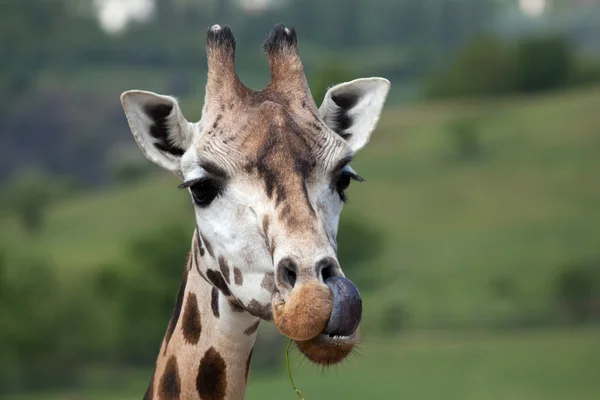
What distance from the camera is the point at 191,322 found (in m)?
10.4

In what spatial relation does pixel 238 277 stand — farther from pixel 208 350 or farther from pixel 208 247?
pixel 208 350

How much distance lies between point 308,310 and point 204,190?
1.81 meters

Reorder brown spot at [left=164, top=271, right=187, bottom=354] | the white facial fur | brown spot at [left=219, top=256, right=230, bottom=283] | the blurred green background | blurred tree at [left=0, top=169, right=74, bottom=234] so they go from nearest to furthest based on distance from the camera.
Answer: the white facial fur, brown spot at [left=219, top=256, right=230, bottom=283], brown spot at [left=164, top=271, right=187, bottom=354], the blurred green background, blurred tree at [left=0, top=169, right=74, bottom=234]

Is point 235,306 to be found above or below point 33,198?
above

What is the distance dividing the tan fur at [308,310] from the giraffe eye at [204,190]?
1.48 metres

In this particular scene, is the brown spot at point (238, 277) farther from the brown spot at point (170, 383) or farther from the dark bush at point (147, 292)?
the dark bush at point (147, 292)

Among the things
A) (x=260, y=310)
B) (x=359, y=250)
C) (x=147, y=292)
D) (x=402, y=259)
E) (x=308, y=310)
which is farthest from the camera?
(x=402, y=259)

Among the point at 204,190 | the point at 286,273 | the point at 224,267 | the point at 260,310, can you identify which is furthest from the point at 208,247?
the point at 286,273

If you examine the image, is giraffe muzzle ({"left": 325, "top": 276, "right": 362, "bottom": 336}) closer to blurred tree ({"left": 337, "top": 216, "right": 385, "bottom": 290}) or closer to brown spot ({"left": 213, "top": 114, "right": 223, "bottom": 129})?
brown spot ({"left": 213, "top": 114, "right": 223, "bottom": 129})

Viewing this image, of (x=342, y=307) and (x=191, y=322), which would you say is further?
(x=191, y=322)

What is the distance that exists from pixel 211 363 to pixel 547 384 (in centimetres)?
10719

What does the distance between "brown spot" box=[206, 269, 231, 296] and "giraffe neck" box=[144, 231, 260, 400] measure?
0.47ft

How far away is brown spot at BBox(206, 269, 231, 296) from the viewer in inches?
389

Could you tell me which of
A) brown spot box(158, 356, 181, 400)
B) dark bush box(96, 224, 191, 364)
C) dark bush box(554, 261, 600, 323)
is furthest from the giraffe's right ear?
dark bush box(554, 261, 600, 323)
